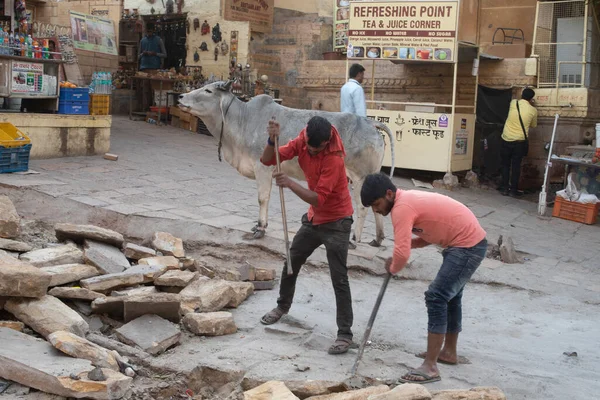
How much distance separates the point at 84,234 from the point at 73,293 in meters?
1.19

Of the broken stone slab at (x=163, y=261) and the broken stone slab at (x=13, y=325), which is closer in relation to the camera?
the broken stone slab at (x=13, y=325)

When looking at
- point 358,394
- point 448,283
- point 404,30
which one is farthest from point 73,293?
point 404,30

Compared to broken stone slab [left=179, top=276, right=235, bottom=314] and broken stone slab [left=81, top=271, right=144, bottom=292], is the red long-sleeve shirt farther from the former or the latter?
broken stone slab [left=81, top=271, right=144, bottom=292]

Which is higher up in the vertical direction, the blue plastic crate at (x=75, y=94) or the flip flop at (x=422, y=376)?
the blue plastic crate at (x=75, y=94)

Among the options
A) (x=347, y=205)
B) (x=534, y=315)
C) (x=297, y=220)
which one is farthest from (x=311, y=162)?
(x=297, y=220)

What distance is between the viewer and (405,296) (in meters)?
6.96

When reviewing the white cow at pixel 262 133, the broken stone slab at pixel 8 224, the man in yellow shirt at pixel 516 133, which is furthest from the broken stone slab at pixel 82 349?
the man in yellow shirt at pixel 516 133

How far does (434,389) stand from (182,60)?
13.9 meters

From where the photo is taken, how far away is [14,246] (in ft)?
20.2

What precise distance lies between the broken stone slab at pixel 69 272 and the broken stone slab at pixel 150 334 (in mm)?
784

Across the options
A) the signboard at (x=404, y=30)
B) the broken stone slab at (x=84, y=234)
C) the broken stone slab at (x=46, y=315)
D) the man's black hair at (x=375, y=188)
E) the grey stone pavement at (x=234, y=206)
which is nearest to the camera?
the man's black hair at (x=375, y=188)

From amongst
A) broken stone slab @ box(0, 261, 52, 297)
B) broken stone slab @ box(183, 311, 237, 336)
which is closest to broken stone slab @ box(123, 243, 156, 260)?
broken stone slab @ box(183, 311, 237, 336)

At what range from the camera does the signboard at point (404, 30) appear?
12.1m

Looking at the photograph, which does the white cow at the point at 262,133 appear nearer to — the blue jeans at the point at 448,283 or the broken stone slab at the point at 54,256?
the broken stone slab at the point at 54,256
